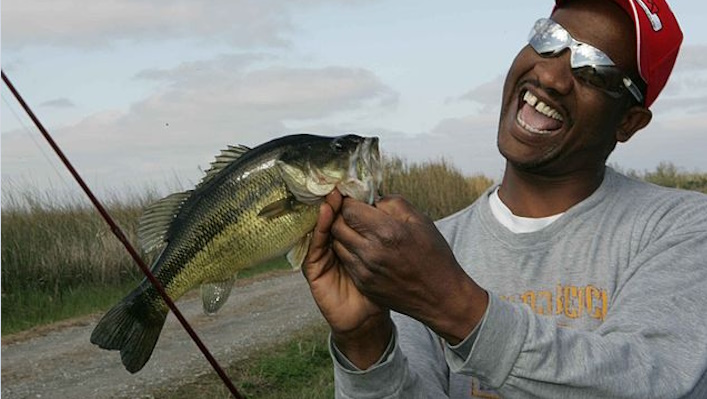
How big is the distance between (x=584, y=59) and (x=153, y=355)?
6.82 metres

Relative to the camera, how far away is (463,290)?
2.28 metres

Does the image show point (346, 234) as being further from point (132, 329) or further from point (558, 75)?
point (558, 75)

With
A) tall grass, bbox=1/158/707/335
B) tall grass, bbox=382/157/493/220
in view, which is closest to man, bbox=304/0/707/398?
tall grass, bbox=1/158/707/335

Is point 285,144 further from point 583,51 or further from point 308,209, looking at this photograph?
point 583,51

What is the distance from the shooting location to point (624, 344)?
8.02ft

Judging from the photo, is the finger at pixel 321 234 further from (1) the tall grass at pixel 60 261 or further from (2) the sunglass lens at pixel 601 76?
(1) the tall grass at pixel 60 261

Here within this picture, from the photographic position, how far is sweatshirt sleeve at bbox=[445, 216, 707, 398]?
2287 mm

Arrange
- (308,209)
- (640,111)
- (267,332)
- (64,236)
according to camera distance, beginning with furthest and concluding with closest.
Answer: (64,236)
(267,332)
(640,111)
(308,209)

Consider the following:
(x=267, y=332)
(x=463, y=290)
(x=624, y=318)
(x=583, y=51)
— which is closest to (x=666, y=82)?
(x=583, y=51)

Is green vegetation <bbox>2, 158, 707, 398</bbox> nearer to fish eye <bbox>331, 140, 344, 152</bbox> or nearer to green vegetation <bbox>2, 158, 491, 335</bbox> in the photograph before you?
green vegetation <bbox>2, 158, 491, 335</bbox>

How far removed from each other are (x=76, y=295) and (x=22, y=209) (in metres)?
2.46

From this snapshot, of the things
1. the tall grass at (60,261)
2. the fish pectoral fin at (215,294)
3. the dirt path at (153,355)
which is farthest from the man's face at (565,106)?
the tall grass at (60,261)

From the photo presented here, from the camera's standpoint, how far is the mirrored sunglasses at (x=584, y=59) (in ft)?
10.3

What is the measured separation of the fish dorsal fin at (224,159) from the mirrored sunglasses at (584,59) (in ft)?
4.08
